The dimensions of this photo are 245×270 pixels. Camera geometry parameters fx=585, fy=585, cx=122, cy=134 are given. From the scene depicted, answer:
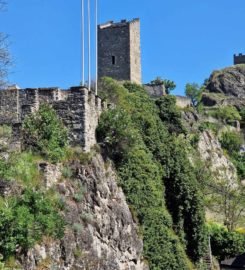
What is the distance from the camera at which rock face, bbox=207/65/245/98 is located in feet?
278

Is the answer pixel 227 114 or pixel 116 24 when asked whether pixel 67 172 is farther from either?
pixel 227 114

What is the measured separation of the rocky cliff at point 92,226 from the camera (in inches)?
642

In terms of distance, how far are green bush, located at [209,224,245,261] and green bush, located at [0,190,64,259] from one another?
1823cm

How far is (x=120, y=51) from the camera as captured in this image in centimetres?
3847

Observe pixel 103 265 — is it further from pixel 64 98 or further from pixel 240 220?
pixel 240 220

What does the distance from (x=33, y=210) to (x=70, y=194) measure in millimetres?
2735

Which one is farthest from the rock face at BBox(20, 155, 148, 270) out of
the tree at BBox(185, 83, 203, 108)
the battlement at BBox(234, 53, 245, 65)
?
the battlement at BBox(234, 53, 245, 65)

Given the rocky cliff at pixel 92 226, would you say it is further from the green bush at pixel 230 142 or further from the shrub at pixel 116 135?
the green bush at pixel 230 142

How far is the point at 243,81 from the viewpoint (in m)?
87.7

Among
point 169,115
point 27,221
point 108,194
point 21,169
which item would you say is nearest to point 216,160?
point 169,115

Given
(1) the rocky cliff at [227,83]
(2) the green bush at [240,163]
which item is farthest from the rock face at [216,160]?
(1) the rocky cliff at [227,83]

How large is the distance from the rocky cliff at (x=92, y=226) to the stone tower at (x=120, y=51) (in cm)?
1737

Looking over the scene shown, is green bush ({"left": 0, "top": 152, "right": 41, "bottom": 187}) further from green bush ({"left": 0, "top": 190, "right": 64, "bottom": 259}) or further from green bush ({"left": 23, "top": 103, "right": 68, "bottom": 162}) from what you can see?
green bush ({"left": 0, "top": 190, "right": 64, "bottom": 259})

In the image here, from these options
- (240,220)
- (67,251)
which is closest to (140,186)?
(67,251)
